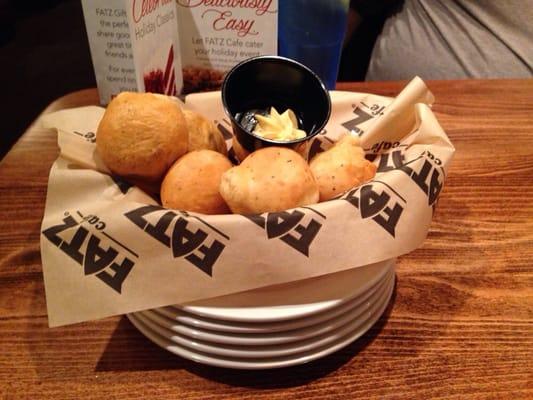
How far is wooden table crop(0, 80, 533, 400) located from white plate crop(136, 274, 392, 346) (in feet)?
0.24

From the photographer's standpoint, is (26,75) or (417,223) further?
(26,75)

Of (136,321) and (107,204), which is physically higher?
(107,204)

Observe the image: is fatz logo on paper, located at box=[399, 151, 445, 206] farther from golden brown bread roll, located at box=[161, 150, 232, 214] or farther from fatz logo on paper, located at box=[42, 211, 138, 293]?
fatz logo on paper, located at box=[42, 211, 138, 293]

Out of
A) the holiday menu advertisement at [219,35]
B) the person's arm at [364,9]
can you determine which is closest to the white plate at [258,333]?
the holiday menu advertisement at [219,35]

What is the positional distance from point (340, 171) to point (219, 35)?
460 mm

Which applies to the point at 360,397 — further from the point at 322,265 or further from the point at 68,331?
the point at 68,331

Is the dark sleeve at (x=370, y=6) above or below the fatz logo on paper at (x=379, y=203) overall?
below

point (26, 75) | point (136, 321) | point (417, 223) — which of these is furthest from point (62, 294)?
point (26, 75)

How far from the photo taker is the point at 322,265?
1.77 ft

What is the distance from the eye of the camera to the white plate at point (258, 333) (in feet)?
1.73

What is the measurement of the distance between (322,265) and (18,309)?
42 centimetres

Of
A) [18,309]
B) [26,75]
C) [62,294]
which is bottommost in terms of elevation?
→ [26,75]

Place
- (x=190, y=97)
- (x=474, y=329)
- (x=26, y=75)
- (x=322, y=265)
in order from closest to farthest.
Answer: (x=322, y=265) < (x=474, y=329) < (x=190, y=97) < (x=26, y=75)

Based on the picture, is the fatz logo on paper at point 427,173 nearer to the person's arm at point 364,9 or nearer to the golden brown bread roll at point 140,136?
the golden brown bread roll at point 140,136
